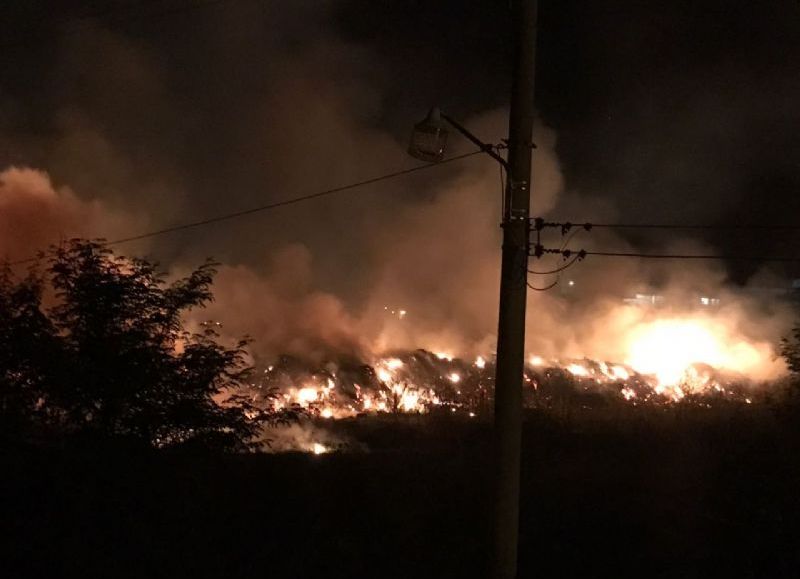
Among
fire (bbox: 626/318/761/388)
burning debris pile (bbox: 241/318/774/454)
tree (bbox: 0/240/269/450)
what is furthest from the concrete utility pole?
fire (bbox: 626/318/761/388)

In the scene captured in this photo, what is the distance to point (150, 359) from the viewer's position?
7699 mm

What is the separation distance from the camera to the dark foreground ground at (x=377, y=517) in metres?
6.34

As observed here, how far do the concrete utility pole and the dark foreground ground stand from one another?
1487mm

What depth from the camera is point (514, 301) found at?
17.7ft

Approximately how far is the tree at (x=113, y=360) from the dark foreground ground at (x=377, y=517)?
0.43m

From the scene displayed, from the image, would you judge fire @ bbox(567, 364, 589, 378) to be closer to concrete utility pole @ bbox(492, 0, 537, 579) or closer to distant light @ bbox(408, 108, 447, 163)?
concrete utility pole @ bbox(492, 0, 537, 579)

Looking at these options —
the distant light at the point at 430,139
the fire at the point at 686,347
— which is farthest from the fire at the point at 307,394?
the fire at the point at 686,347

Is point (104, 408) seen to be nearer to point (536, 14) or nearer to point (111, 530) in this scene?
point (111, 530)

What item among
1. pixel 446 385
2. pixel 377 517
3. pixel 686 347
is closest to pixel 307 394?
pixel 446 385

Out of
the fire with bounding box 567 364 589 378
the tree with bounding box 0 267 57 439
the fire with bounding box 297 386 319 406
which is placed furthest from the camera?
the fire with bounding box 567 364 589 378

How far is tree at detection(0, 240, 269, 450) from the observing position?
7.44 metres

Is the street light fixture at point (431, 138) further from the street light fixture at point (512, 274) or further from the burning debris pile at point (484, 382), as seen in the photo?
the burning debris pile at point (484, 382)

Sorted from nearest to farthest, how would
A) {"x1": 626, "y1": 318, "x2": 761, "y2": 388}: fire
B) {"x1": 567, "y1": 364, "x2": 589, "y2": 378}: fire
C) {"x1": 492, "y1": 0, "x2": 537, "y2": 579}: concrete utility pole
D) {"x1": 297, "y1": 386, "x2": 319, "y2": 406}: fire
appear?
{"x1": 492, "y1": 0, "x2": 537, "y2": 579}: concrete utility pole
{"x1": 297, "y1": 386, "x2": 319, "y2": 406}: fire
{"x1": 567, "y1": 364, "x2": 589, "y2": 378}: fire
{"x1": 626, "y1": 318, "x2": 761, "y2": 388}: fire

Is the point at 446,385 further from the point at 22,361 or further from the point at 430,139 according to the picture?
the point at 430,139
